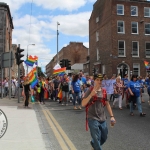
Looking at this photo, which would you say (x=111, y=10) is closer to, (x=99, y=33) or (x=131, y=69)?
(x=99, y=33)

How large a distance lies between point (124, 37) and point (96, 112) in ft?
117

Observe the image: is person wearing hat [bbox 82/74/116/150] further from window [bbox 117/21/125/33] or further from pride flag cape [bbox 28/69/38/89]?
window [bbox 117/21/125/33]

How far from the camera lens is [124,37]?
3894cm

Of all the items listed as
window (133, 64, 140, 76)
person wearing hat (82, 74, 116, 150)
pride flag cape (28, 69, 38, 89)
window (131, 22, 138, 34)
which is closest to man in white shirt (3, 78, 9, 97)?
pride flag cape (28, 69, 38, 89)

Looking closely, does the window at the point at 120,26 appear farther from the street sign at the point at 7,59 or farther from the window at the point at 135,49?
the street sign at the point at 7,59

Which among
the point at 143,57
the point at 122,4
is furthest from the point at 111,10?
the point at 143,57

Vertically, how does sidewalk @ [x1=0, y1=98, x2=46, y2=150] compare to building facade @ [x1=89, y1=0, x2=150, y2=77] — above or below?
below

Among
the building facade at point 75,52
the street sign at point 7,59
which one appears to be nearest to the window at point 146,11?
the street sign at point 7,59

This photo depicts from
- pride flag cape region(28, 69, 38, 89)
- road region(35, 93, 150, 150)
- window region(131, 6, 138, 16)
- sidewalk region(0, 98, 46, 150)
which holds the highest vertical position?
window region(131, 6, 138, 16)

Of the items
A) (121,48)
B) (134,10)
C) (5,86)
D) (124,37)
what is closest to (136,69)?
(121,48)

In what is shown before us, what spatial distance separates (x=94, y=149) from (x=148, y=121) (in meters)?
5.07

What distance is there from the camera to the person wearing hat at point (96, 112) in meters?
4.49

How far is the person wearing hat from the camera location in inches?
177

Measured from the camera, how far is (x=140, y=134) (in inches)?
279
